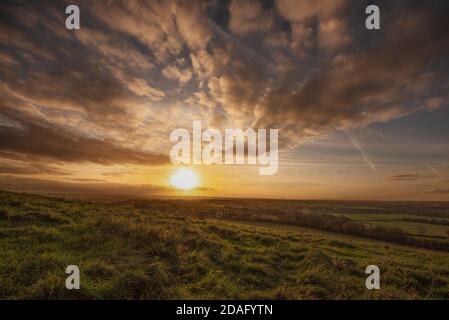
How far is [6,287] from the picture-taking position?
557cm

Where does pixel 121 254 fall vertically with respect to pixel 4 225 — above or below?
below

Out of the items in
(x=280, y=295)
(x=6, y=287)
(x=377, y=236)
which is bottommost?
(x=377, y=236)

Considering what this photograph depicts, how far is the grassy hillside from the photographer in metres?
5.97

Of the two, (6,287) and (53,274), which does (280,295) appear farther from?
(6,287)

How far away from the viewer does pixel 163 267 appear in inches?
279

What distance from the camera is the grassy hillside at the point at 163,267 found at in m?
5.97
